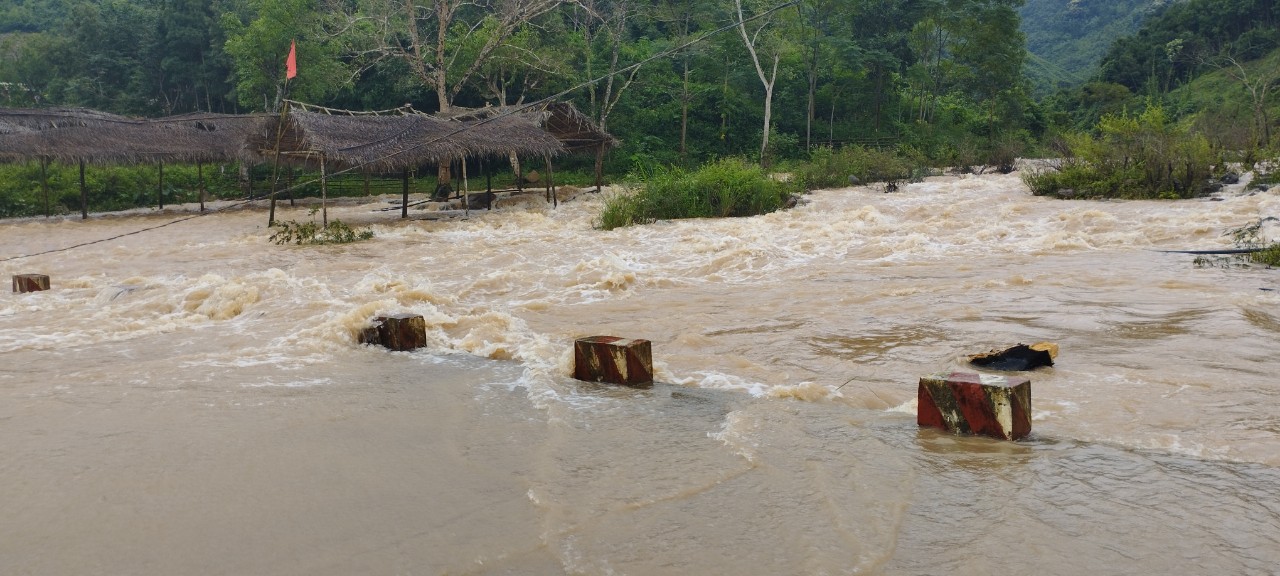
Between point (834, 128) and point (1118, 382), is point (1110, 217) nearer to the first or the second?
point (1118, 382)

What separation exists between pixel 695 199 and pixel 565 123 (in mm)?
6492

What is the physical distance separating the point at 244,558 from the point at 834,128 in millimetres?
32051

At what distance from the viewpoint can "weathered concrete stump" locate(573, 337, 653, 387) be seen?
4.95m

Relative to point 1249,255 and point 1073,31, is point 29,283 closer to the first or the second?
point 1249,255

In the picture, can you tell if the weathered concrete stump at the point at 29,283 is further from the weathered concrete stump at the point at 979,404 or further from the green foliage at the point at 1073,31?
the green foliage at the point at 1073,31

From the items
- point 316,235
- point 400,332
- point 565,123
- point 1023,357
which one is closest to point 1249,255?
point 1023,357

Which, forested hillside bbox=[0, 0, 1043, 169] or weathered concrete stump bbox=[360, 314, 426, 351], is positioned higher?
forested hillside bbox=[0, 0, 1043, 169]

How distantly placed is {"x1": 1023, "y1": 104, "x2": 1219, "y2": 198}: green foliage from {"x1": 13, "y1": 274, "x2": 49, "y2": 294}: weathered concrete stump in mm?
14365

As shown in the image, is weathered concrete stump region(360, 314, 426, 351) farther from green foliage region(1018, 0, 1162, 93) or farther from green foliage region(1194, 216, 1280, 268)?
green foliage region(1018, 0, 1162, 93)

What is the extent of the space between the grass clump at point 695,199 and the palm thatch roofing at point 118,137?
9.41 metres

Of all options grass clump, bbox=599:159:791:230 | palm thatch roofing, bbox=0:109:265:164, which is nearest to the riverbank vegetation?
palm thatch roofing, bbox=0:109:265:164

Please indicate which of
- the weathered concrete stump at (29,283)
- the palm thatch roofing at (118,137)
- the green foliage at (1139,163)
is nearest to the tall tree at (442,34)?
the palm thatch roofing at (118,137)

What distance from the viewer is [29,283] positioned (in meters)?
9.27

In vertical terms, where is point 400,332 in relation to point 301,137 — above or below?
below
